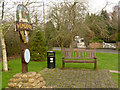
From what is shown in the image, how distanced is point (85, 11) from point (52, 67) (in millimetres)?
6768

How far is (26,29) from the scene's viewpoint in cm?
512

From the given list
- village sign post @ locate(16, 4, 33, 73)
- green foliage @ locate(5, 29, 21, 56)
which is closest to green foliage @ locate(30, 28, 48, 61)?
green foliage @ locate(5, 29, 21, 56)

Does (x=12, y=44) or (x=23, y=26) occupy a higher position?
(x=23, y=26)

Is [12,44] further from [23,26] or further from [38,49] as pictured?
[23,26]

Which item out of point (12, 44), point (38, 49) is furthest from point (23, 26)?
point (12, 44)

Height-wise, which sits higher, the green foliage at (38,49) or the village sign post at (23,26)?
the village sign post at (23,26)

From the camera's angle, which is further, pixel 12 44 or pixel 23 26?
pixel 12 44

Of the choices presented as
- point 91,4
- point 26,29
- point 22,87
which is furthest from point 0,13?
point 91,4

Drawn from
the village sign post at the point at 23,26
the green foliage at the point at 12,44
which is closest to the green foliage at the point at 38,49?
the green foliage at the point at 12,44

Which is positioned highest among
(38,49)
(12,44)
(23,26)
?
(23,26)

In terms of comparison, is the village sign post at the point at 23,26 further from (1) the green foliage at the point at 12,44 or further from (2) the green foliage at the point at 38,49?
(1) the green foliage at the point at 12,44

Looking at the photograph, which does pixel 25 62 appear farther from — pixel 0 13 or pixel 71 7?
pixel 71 7

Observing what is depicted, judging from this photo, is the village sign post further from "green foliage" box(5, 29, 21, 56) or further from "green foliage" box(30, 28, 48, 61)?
"green foliage" box(5, 29, 21, 56)

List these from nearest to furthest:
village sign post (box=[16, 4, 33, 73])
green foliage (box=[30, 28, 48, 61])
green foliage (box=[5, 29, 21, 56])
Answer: village sign post (box=[16, 4, 33, 73]) → green foliage (box=[30, 28, 48, 61]) → green foliage (box=[5, 29, 21, 56])
